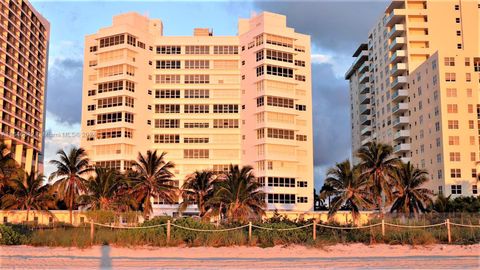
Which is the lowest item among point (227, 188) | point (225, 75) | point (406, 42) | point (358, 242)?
point (358, 242)

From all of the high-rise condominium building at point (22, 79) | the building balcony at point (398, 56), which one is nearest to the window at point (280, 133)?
the building balcony at point (398, 56)

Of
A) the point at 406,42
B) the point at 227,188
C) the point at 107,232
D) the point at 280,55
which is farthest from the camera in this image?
the point at 406,42

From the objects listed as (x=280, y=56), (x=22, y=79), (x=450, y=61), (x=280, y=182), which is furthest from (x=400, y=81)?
(x=22, y=79)

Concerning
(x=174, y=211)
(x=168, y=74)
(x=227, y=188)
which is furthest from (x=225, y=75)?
(x=227, y=188)

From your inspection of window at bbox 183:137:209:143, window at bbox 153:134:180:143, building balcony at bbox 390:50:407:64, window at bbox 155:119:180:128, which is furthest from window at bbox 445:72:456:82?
window at bbox 153:134:180:143

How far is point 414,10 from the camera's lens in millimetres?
106625

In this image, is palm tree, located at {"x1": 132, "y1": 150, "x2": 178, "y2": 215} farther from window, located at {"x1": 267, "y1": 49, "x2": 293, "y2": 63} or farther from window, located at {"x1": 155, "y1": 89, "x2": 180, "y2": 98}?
window, located at {"x1": 267, "y1": 49, "x2": 293, "y2": 63}

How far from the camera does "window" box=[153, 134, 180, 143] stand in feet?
305

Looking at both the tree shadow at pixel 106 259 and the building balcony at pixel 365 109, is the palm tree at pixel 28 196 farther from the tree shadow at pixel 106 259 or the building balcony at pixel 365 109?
the building balcony at pixel 365 109

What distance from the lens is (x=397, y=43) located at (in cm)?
10712

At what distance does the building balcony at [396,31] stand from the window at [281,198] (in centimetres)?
4257

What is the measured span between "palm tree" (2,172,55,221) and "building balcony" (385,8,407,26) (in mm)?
72429

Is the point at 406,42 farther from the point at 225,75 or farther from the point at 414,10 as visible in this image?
the point at 225,75

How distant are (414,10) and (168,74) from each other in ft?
162
